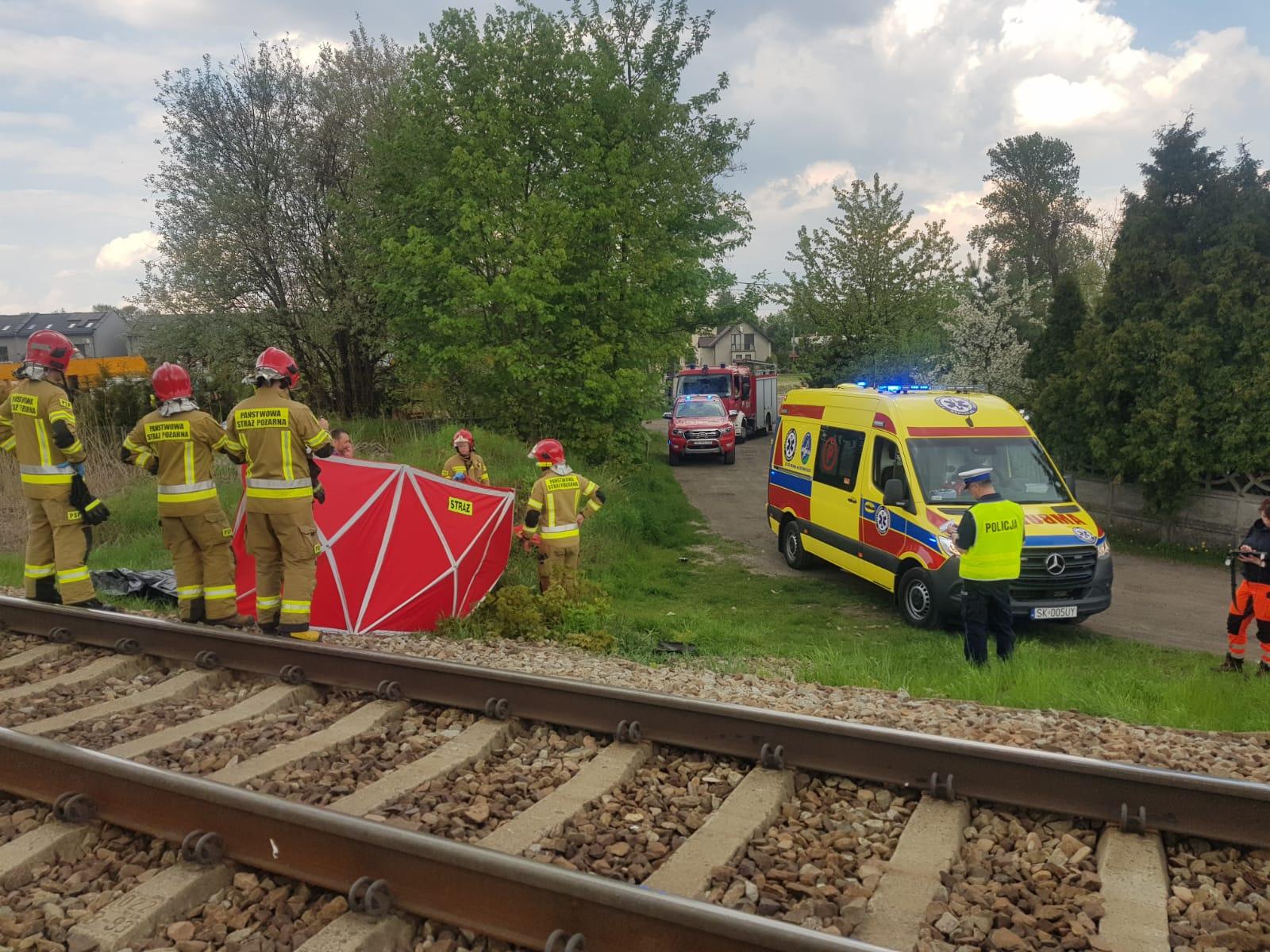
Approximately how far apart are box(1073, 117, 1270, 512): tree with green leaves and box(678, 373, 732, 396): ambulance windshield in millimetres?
17777

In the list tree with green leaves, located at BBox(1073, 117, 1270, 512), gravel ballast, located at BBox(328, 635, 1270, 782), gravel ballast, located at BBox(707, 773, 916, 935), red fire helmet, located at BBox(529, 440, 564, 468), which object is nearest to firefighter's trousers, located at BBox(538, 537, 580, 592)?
red fire helmet, located at BBox(529, 440, 564, 468)

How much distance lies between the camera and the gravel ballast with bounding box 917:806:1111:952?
2889 millimetres

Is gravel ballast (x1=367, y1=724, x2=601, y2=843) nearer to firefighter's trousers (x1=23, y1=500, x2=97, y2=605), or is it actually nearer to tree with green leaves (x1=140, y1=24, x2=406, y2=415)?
firefighter's trousers (x1=23, y1=500, x2=97, y2=605)

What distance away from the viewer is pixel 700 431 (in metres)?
28.2

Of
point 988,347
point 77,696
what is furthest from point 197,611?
point 988,347

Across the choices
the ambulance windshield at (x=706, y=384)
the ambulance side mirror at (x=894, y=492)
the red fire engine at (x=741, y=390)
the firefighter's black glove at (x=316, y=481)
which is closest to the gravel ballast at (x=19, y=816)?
the firefighter's black glove at (x=316, y=481)

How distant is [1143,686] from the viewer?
6238 millimetres

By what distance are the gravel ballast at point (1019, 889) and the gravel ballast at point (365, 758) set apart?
2.48m

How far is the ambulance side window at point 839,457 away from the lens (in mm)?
11719

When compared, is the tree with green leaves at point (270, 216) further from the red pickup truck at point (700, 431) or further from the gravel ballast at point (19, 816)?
the gravel ballast at point (19, 816)

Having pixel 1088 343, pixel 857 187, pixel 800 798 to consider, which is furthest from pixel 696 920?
pixel 857 187

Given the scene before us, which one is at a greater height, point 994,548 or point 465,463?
point 465,463

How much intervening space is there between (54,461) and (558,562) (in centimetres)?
452

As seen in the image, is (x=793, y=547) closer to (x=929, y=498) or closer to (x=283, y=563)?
(x=929, y=498)
